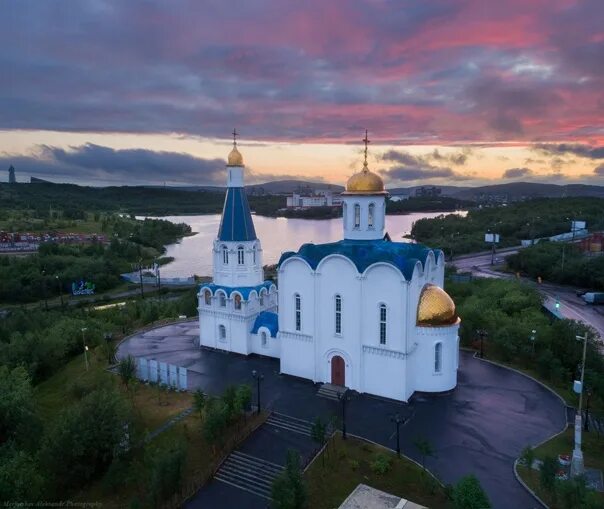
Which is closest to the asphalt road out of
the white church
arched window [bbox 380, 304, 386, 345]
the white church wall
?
the white church wall

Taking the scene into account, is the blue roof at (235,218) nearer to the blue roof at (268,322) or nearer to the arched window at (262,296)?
the arched window at (262,296)

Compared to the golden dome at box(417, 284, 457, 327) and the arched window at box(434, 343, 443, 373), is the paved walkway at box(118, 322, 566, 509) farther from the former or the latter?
the golden dome at box(417, 284, 457, 327)

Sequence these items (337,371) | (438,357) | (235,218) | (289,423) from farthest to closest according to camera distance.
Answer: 1. (235,218)
2. (337,371)
3. (438,357)
4. (289,423)

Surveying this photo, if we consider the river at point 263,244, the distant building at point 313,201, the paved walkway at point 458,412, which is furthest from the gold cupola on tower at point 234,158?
the distant building at point 313,201

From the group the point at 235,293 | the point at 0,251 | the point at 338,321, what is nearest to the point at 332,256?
the point at 338,321

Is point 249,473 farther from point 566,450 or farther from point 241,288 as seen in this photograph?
point 241,288

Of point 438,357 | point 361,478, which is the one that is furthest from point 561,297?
point 361,478
